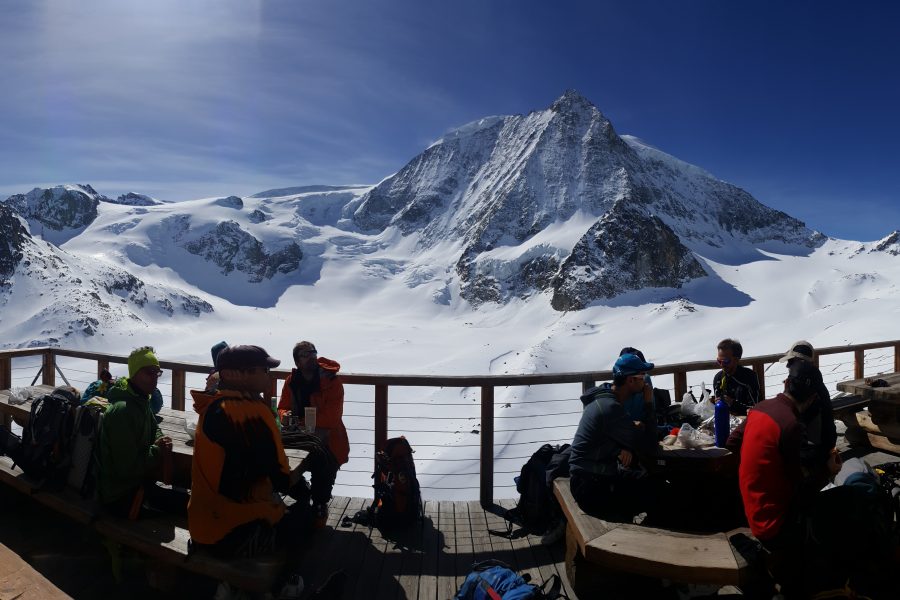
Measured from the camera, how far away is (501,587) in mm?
2943

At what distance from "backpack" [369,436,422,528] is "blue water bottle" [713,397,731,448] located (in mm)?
2365

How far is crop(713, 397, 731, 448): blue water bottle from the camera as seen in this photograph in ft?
12.1

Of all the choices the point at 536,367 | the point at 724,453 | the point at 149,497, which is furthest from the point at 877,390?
the point at 536,367

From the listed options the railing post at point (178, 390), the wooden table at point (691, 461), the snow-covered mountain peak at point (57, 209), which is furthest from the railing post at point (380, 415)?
the snow-covered mountain peak at point (57, 209)

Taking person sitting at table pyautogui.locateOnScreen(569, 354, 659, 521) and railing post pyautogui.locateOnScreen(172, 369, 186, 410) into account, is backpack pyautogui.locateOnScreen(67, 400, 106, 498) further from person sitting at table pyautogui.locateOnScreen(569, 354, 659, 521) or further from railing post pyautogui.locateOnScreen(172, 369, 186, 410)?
person sitting at table pyautogui.locateOnScreen(569, 354, 659, 521)

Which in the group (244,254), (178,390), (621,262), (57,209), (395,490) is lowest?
(395,490)

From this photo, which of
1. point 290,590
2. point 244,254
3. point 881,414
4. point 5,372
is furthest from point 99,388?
point 244,254

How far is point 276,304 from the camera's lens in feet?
437

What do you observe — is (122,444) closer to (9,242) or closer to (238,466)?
(238,466)

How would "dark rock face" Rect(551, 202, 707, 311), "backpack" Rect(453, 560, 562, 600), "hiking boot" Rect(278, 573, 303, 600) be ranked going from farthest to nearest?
"dark rock face" Rect(551, 202, 707, 311) → "hiking boot" Rect(278, 573, 303, 600) → "backpack" Rect(453, 560, 562, 600)

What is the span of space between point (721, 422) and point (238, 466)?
3259mm

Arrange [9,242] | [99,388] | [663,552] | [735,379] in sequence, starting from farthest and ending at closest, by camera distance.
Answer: [9,242], [735,379], [99,388], [663,552]

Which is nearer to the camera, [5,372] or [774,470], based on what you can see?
[774,470]

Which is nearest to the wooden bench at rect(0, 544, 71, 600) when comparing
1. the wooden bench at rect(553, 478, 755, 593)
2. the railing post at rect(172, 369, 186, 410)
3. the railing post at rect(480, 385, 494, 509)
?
the wooden bench at rect(553, 478, 755, 593)
